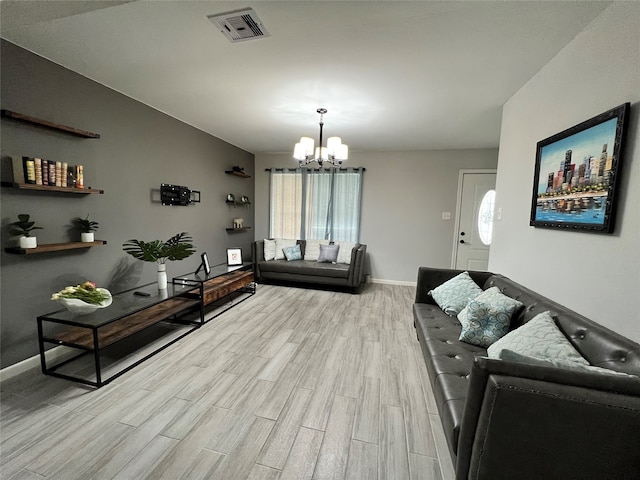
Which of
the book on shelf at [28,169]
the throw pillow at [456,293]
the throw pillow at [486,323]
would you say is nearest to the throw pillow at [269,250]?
the throw pillow at [456,293]

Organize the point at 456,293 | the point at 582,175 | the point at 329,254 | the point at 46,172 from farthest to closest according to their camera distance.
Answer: the point at 329,254, the point at 456,293, the point at 46,172, the point at 582,175

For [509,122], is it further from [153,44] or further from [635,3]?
[153,44]

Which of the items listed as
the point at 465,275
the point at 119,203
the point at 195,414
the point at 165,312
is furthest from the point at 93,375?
the point at 465,275

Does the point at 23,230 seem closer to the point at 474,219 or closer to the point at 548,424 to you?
the point at 548,424

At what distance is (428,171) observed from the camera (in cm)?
476

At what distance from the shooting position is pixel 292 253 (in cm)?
503

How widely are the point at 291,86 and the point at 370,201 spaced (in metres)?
2.91

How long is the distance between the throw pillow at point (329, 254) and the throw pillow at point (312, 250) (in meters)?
0.17

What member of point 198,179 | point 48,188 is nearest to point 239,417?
point 48,188

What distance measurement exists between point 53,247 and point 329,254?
3590 millimetres

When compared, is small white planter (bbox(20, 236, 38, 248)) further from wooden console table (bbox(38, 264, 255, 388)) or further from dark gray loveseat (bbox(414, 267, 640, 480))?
dark gray loveseat (bbox(414, 267, 640, 480))

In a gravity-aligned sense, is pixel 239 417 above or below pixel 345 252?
below

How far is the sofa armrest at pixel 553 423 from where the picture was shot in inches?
34.3

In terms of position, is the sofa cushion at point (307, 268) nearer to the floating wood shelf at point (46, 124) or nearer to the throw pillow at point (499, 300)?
the throw pillow at point (499, 300)
